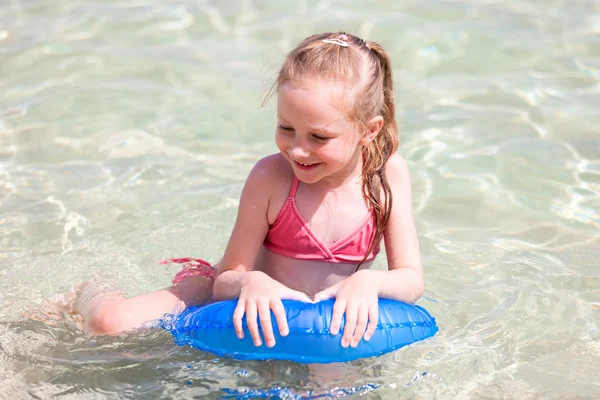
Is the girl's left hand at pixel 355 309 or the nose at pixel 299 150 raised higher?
the nose at pixel 299 150

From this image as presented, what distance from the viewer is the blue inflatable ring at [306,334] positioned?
9.29 feet

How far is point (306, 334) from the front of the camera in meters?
2.82

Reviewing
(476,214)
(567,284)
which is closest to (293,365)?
(567,284)

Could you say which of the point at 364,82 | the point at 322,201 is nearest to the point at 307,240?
the point at 322,201

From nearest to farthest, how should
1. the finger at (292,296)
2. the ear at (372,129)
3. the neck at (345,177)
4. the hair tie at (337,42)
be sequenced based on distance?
1. the finger at (292,296)
2. the hair tie at (337,42)
3. the ear at (372,129)
4. the neck at (345,177)

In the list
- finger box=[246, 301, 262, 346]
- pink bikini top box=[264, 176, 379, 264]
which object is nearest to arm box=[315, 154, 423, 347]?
pink bikini top box=[264, 176, 379, 264]

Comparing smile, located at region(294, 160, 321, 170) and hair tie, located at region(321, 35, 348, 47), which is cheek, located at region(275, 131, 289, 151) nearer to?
smile, located at region(294, 160, 321, 170)

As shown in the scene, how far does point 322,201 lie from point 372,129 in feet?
1.25

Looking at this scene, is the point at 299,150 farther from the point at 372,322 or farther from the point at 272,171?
the point at 372,322

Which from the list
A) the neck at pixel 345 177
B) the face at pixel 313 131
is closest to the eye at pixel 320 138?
the face at pixel 313 131

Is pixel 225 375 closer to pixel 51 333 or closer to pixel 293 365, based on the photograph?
pixel 293 365

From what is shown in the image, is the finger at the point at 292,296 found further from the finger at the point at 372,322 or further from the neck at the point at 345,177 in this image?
the neck at the point at 345,177

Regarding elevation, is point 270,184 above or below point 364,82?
below

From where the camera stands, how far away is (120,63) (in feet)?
21.3
